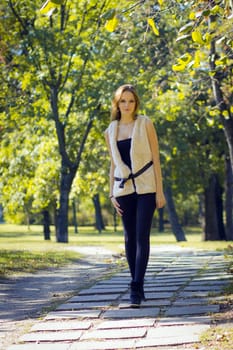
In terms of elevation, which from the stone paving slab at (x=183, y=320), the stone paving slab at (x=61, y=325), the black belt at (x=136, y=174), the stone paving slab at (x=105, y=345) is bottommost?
the stone paving slab at (x=105, y=345)

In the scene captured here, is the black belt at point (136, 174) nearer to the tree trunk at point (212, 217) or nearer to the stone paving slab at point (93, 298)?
the stone paving slab at point (93, 298)

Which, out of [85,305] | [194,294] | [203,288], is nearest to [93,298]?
[85,305]

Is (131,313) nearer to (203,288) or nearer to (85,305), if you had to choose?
(85,305)

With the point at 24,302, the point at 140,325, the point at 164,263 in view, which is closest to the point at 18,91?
the point at 164,263

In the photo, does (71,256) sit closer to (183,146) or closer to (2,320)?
(2,320)

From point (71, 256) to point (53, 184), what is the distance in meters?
18.8

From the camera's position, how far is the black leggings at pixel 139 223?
7500 mm

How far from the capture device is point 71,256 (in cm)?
1669

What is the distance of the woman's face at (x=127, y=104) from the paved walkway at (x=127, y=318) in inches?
75.8

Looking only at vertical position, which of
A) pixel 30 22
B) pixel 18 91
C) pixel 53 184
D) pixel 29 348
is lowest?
pixel 29 348

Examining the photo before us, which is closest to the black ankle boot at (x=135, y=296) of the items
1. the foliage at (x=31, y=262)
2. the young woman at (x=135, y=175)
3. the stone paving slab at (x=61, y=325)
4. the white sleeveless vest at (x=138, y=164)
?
the young woman at (x=135, y=175)

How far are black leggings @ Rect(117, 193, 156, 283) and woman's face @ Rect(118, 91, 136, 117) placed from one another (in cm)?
84

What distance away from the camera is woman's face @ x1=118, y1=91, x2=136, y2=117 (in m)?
7.66

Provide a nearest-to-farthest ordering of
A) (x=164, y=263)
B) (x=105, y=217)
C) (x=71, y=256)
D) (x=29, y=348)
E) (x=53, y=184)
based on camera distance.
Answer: (x=29, y=348)
(x=164, y=263)
(x=71, y=256)
(x=53, y=184)
(x=105, y=217)
